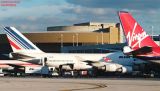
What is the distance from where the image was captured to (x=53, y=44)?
18762 centimetres

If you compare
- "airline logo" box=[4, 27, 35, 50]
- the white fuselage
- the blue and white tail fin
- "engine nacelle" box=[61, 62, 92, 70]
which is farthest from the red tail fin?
"airline logo" box=[4, 27, 35, 50]

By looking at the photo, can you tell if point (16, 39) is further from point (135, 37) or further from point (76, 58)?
point (135, 37)

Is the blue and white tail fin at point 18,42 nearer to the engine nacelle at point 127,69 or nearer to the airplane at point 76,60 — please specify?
the airplane at point 76,60

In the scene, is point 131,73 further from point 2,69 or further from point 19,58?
point 2,69

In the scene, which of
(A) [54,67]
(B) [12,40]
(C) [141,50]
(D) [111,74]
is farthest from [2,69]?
(C) [141,50]

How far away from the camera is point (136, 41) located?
222ft

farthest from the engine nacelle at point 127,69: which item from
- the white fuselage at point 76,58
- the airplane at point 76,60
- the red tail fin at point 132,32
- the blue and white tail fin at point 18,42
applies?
the blue and white tail fin at point 18,42

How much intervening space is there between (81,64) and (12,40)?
17.5 metres

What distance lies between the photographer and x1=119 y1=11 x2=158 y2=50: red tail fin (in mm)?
66750

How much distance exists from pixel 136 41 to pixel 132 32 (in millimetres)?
1502

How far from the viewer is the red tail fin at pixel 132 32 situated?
219 ft

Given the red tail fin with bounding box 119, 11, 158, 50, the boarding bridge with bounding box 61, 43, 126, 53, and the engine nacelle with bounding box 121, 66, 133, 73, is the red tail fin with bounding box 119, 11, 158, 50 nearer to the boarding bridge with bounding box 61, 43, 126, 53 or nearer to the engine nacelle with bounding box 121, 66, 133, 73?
the engine nacelle with bounding box 121, 66, 133, 73

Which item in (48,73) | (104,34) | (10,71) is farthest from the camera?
(104,34)

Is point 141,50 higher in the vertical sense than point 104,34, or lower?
lower
